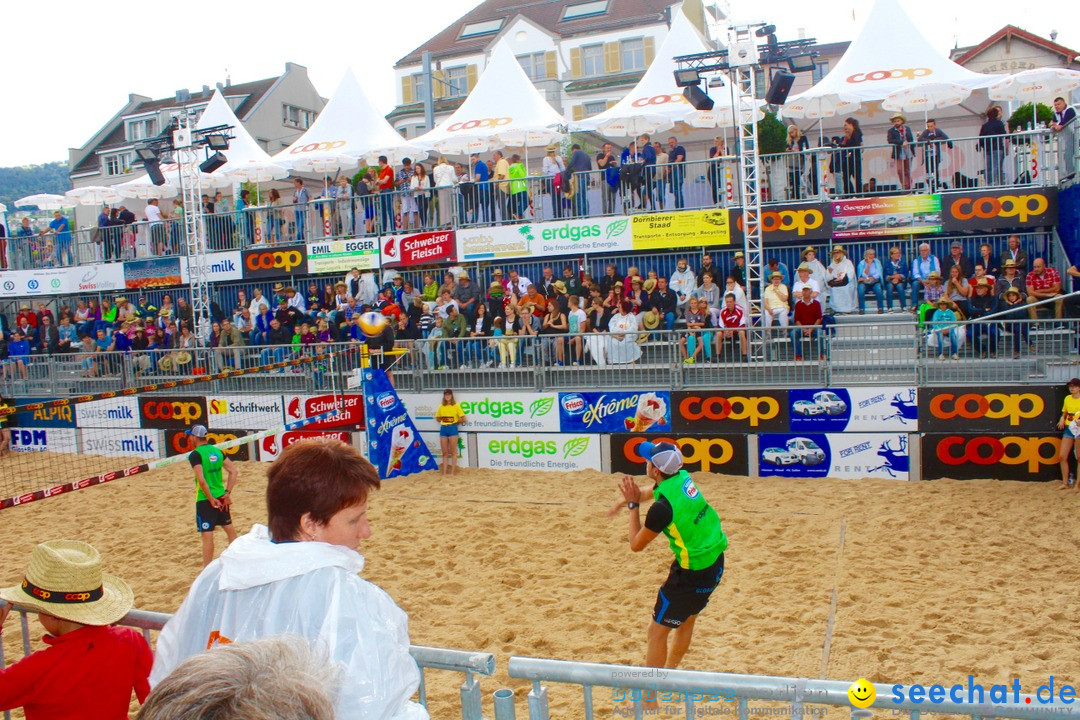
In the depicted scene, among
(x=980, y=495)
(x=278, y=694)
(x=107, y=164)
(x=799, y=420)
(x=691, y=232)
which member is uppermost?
(x=107, y=164)

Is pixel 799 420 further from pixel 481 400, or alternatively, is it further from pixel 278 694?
pixel 278 694

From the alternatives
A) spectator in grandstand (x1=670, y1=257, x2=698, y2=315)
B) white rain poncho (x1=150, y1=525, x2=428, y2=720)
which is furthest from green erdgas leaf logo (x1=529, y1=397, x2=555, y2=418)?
white rain poncho (x1=150, y1=525, x2=428, y2=720)

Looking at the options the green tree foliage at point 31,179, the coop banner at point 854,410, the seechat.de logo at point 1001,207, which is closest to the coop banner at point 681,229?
Result: the seechat.de logo at point 1001,207

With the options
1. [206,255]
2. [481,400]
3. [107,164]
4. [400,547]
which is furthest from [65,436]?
[107,164]

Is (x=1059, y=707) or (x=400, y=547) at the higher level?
(x=1059, y=707)

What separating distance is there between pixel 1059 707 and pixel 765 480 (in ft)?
35.3

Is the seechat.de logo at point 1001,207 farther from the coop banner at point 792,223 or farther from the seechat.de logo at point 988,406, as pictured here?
the seechat.de logo at point 988,406

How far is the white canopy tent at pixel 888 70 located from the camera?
15.9m

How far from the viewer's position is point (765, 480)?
13.0 m

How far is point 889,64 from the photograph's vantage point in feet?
53.9

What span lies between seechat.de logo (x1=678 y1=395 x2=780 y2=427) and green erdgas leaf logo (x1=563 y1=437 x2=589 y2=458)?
1.63 m

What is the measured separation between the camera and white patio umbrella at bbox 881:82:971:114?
621 inches

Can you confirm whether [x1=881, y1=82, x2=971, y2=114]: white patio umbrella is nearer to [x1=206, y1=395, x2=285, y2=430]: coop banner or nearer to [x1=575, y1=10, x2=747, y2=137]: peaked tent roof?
[x1=575, y1=10, x2=747, y2=137]: peaked tent roof

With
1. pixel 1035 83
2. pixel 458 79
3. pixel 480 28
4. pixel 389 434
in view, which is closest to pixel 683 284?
pixel 389 434
